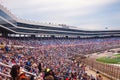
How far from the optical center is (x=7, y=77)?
25.0ft

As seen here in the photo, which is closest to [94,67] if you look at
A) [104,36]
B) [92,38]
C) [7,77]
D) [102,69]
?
[102,69]

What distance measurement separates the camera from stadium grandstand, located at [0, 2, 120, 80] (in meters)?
21.0

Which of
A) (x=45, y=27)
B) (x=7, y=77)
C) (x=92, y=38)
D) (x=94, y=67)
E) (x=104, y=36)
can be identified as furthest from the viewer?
(x=104, y=36)

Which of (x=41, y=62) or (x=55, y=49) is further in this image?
(x=55, y=49)

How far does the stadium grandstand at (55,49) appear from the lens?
69.0 feet

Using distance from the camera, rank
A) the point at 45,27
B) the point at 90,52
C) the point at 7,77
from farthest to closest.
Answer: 1. the point at 45,27
2. the point at 90,52
3. the point at 7,77

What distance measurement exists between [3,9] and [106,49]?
42.5 m

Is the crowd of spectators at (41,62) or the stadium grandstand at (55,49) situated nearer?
the crowd of spectators at (41,62)

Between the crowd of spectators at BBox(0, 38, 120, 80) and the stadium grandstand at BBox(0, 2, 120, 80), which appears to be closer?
the crowd of spectators at BBox(0, 38, 120, 80)

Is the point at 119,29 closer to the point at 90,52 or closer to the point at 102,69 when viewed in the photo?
the point at 90,52

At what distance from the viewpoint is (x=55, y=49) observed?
174ft

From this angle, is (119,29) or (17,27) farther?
(119,29)

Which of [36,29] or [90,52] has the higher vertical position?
[36,29]

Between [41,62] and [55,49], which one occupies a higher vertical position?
[41,62]
